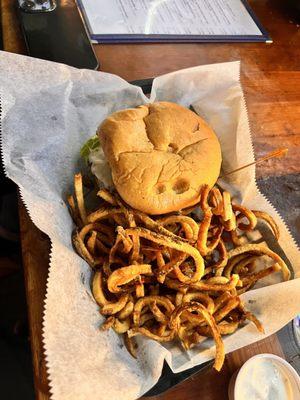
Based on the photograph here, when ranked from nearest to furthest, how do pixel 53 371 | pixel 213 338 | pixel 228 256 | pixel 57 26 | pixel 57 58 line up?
1. pixel 53 371
2. pixel 213 338
3. pixel 228 256
4. pixel 57 58
5. pixel 57 26

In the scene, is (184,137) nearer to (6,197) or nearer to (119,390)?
(119,390)

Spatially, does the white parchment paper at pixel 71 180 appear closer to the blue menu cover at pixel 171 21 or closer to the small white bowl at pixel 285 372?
the small white bowl at pixel 285 372

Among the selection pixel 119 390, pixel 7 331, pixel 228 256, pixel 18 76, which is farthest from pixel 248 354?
pixel 18 76

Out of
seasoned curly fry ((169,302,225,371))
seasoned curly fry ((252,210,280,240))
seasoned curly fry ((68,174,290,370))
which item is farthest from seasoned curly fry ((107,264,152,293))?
seasoned curly fry ((252,210,280,240))

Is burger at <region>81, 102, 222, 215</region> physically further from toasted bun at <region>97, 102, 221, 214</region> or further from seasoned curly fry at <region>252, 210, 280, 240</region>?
seasoned curly fry at <region>252, 210, 280, 240</region>

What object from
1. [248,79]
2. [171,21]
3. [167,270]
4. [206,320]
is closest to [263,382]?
[206,320]

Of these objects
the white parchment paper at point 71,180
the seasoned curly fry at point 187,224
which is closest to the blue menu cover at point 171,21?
the white parchment paper at point 71,180
